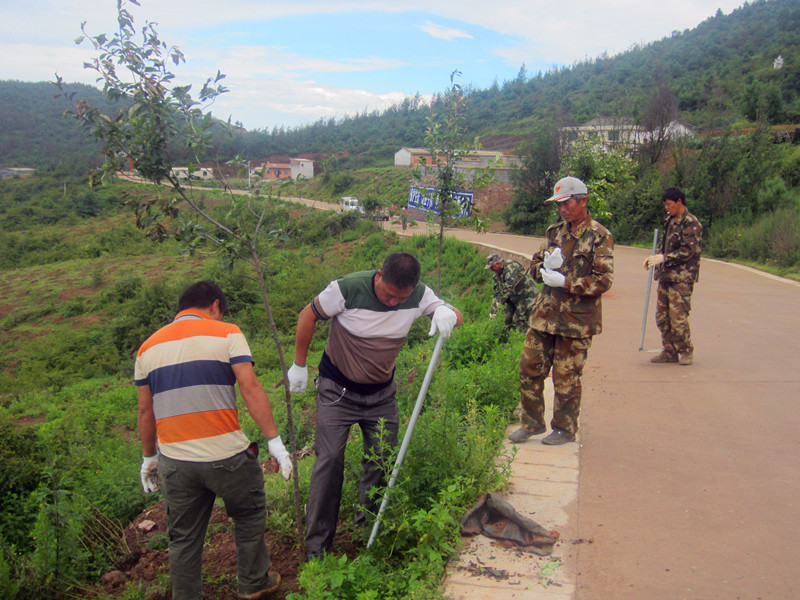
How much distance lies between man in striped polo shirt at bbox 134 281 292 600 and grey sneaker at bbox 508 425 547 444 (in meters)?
2.19

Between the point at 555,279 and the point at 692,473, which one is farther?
the point at 555,279

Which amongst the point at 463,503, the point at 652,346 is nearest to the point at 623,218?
the point at 652,346

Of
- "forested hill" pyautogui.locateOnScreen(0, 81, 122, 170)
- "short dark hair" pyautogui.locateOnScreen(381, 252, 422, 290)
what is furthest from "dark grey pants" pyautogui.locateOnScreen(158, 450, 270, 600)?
"forested hill" pyautogui.locateOnScreen(0, 81, 122, 170)

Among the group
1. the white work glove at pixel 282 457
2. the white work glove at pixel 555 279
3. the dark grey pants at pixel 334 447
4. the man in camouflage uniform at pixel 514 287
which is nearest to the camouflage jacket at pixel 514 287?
the man in camouflage uniform at pixel 514 287

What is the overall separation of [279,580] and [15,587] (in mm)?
1833

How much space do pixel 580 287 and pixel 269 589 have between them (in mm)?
2861

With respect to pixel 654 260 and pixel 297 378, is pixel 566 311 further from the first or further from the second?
pixel 654 260

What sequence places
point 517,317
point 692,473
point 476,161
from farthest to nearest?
point 476,161, point 517,317, point 692,473

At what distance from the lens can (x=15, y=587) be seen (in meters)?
3.78

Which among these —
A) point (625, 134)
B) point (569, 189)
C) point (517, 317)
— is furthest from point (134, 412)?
point (625, 134)

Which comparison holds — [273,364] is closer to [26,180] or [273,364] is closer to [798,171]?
[798,171]

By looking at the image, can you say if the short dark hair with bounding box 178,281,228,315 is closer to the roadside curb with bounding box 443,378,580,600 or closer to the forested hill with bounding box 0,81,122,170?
the roadside curb with bounding box 443,378,580,600

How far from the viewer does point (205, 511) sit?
3170 mm

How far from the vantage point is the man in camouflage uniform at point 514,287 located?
24.4ft
